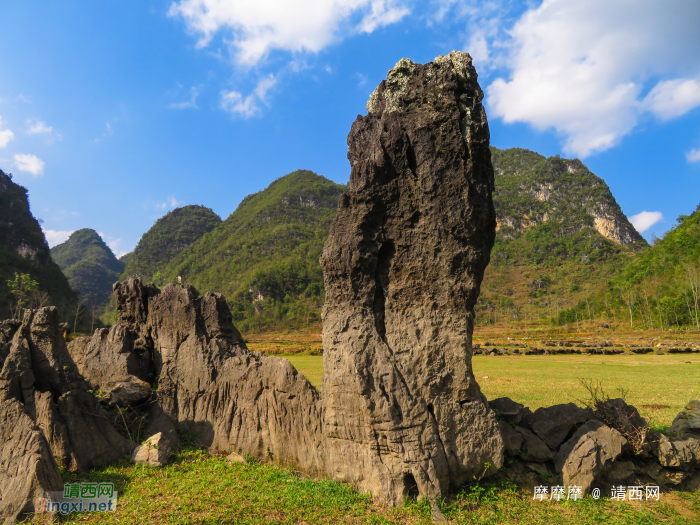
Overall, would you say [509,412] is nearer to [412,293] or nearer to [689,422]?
[412,293]

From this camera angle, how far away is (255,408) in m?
8.82

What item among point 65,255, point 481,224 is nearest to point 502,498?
point 481,224

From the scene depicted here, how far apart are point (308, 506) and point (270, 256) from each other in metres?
121

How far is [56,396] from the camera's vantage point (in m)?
8.31

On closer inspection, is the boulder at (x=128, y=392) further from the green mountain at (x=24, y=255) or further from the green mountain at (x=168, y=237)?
the green mountain at (x=168, y=237)

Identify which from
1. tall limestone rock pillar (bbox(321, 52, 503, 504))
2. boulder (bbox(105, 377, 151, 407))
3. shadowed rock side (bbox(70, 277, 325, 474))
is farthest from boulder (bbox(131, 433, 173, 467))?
tall limestone rock pillar (bbox(321, 52, 503, 504))

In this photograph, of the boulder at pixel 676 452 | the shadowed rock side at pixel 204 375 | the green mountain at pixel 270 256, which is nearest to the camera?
the boulder at pixel 676 452

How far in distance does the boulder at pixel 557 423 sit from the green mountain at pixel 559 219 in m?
141

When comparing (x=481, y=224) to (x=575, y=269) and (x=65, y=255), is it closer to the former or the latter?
(x=575, y=269)

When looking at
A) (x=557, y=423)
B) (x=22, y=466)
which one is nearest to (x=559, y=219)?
(x=557, y=423)

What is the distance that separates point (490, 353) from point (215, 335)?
33.4m

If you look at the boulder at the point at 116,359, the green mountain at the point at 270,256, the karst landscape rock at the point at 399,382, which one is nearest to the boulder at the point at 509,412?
the karst landscape rock at the point at 399,382

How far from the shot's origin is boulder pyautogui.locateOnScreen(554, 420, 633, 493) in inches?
276

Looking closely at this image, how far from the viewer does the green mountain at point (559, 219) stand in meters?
138
